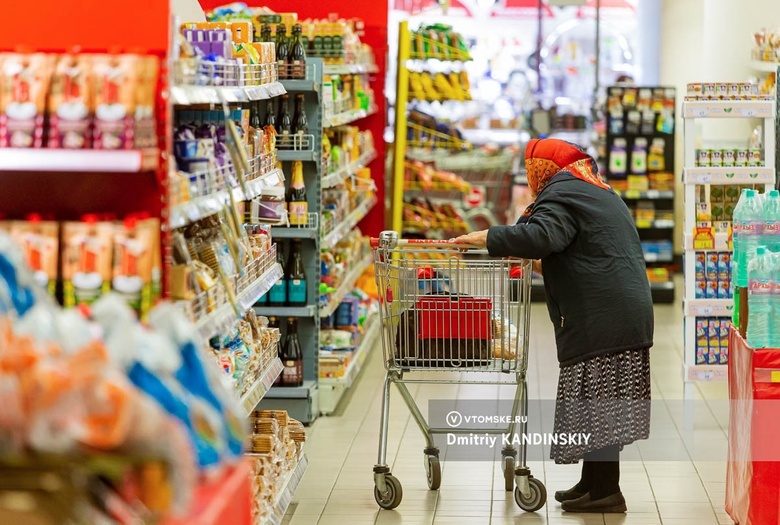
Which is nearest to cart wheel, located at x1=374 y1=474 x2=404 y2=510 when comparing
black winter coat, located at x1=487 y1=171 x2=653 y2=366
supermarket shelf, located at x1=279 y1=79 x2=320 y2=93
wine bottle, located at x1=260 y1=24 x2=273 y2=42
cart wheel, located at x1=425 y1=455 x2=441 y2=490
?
cart wheel, located at x1=425 y1=455 x2=441 y2=490

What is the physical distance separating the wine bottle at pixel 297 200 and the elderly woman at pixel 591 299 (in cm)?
177

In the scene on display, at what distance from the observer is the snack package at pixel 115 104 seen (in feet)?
9.70

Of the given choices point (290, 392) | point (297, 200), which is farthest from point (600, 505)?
point (297, 200)

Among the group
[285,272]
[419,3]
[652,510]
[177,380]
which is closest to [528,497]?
[652,510]

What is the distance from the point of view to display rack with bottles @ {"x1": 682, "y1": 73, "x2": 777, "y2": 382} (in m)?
6.26

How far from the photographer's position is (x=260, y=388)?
4582 millimetres

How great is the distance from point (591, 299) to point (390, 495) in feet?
4.09

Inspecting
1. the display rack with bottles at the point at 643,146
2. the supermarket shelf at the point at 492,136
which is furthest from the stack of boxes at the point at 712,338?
the supermarket shelf at the point at 492,136

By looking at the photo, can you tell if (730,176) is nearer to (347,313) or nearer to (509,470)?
(509,470)

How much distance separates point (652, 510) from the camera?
16.7 ft

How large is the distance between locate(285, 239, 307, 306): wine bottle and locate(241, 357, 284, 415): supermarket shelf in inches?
52.1

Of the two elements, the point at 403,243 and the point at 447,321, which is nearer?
the point at 403,243

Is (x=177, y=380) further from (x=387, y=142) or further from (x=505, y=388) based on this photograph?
(x=387, y=142)

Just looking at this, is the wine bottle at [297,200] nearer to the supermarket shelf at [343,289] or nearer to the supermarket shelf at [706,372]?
the supermarket shelf at [343,289]
